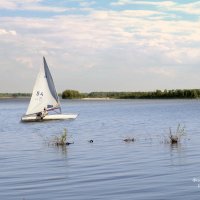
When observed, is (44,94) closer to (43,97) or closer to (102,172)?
(43,97)

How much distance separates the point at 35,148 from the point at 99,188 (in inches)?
570

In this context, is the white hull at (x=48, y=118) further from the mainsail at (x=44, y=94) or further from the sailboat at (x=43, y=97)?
the mainsail at (x=44, y=94)

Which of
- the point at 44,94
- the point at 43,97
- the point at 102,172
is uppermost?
the point at 44,94

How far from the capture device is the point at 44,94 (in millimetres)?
62469

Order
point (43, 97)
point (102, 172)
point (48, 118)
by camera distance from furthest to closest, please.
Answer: point (43, 97) < point (48, 118) < point (102, 172)

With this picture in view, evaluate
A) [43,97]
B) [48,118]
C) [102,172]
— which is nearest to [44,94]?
[43,97]

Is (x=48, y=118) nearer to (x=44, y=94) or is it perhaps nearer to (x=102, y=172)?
(x=44, y=94)

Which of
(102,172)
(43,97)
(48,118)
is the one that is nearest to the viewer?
(102,172)

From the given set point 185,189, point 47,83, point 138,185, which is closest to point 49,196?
point 138,185

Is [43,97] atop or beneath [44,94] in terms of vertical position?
beneath

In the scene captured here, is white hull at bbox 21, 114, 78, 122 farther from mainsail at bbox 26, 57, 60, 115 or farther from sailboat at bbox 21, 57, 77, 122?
mainsail at bbox 26, 57, 60, 115

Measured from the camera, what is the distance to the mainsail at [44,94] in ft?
203

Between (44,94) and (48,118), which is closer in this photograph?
(48,118)

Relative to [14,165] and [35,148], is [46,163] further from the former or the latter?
[35,148]
